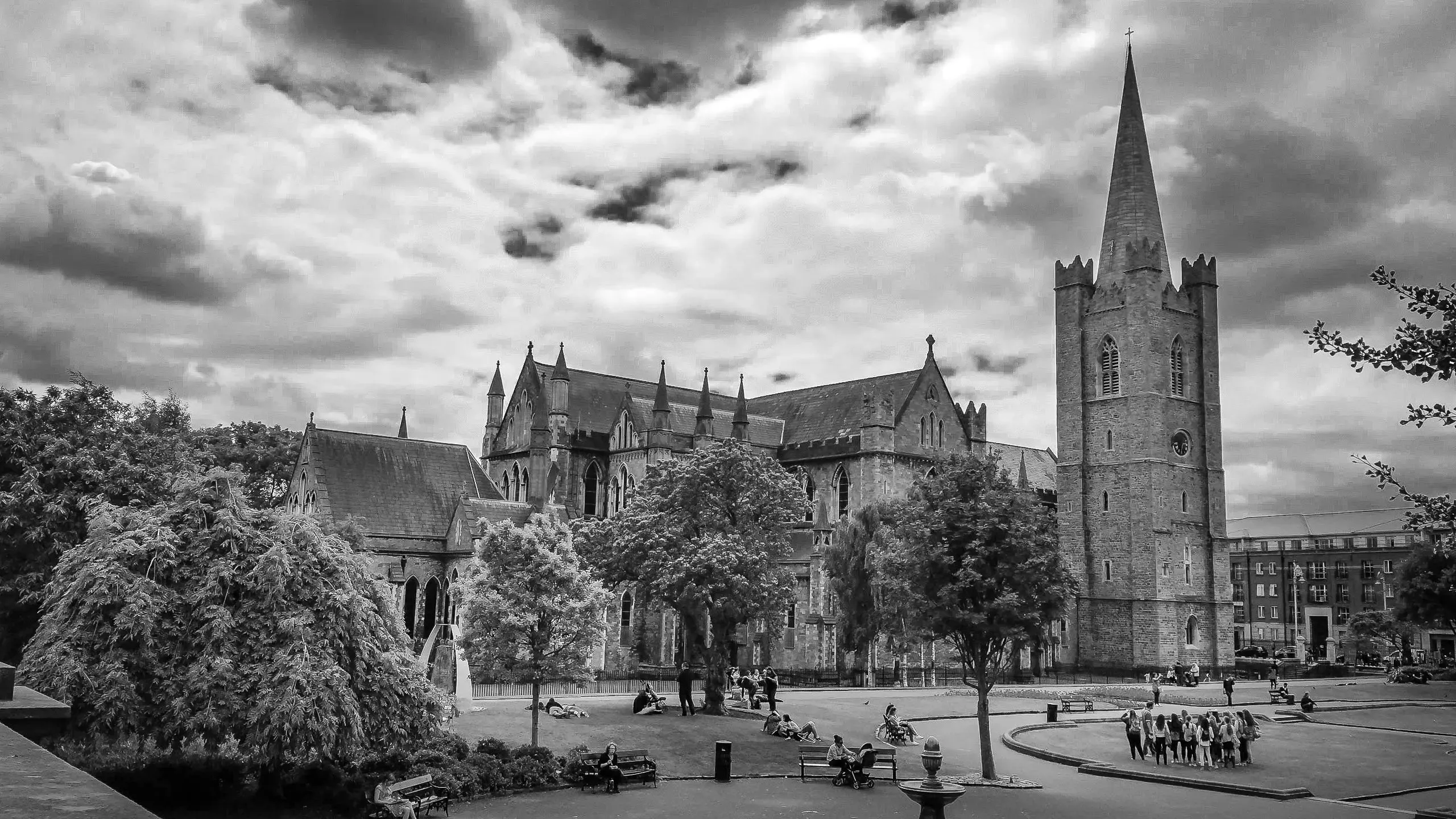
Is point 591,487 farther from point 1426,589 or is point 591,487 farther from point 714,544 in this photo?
point 1426,589

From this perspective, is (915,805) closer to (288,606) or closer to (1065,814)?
(1065,814)

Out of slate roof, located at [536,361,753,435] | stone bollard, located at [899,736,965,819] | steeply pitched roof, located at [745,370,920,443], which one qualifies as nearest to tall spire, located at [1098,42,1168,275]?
steeply pitched roof, located at [745,370,920,443]

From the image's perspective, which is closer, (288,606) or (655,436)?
(288,606)

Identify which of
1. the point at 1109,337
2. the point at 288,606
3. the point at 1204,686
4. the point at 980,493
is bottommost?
the point at 1204,686

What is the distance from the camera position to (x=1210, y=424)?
80.2 metres

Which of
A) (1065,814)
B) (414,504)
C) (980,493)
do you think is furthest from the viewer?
(414,504)

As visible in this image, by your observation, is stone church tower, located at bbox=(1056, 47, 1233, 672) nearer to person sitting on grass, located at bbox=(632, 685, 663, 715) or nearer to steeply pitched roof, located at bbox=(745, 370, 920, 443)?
steeply pitched roof, located at bbox=(745, 370, 920, 443)

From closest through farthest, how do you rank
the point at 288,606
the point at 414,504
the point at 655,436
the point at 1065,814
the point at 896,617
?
the point at 288,606 < the point at 1065,814 < the point at 896,617 < the point at 414,504 < the point at 655,436

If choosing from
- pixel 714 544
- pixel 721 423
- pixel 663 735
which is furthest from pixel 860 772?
pixel 721 423

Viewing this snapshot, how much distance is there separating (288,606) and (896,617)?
118 feet

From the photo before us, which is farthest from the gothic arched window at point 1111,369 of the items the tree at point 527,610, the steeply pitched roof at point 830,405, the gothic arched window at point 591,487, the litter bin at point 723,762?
the litter bin at point 723,762

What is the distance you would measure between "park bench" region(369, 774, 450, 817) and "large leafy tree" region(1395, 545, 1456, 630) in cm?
5651

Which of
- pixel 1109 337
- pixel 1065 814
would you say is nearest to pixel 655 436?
pixel 1109 337

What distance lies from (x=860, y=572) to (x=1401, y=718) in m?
25.2
